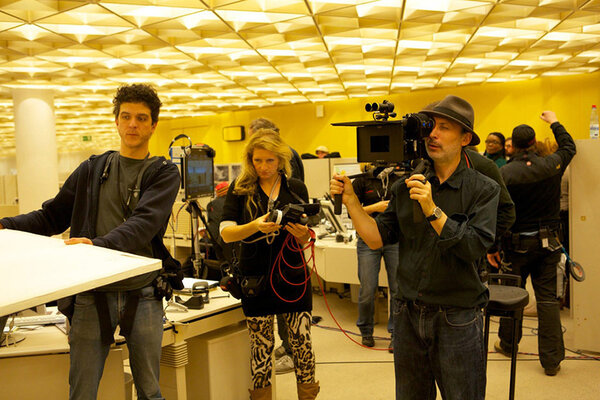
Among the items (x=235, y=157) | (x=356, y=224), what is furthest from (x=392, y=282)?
(x=235, y=157)

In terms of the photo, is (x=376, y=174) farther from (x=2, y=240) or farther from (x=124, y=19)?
(x=124, y=19)

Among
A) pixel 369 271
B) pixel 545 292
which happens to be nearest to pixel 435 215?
pixel 545 292

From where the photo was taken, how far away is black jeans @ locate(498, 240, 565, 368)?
10.2 feet

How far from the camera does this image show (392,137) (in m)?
1.60

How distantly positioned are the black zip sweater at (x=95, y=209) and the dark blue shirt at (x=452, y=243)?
0.83 meters

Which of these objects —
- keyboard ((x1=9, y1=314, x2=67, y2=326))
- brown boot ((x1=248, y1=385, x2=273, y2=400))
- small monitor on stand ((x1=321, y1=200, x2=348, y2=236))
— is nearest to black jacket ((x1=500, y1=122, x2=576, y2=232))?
small monitor on stand ((x1=321, y1=200, x2=348, y2=236))

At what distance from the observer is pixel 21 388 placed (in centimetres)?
198

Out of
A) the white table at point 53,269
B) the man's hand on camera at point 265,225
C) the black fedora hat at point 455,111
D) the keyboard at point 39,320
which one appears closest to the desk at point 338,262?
the man's hand on camera at point 265,225

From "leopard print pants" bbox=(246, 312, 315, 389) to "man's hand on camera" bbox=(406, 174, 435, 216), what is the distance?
982mm

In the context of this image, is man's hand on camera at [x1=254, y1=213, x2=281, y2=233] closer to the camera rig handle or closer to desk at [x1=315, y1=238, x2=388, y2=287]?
the camera rig handle

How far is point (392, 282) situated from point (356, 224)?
186 centimetres

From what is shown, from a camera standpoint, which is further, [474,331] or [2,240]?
[474,331]

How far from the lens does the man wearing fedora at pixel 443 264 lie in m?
1.51

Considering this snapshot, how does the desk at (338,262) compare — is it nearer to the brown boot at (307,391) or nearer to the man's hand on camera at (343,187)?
the brown boot at (307,391)
